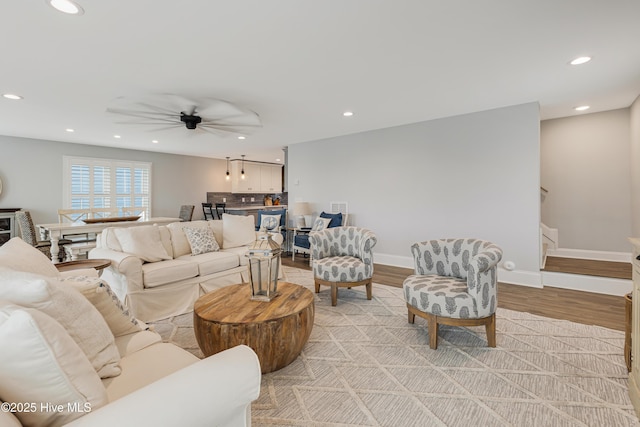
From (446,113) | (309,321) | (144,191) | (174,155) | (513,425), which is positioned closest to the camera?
(513,425)

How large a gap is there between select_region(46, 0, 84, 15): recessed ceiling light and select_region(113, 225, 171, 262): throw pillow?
2.11 m

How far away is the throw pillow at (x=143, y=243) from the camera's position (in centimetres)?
319

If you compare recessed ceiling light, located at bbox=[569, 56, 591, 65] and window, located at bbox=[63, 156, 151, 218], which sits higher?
recessed ceiling light, located at bbox=[569, 56, 591, 65]

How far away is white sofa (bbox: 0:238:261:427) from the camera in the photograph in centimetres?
76

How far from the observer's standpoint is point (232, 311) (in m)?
2.10

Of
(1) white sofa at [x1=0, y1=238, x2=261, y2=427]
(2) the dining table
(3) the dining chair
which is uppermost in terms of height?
(3) the dining chair

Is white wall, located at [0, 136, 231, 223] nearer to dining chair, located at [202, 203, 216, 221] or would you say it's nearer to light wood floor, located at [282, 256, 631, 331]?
dining chair, located at [202, 203, 216, 221]

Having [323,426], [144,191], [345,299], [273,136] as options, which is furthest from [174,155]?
[323,426]

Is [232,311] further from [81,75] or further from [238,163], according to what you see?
[238,163]

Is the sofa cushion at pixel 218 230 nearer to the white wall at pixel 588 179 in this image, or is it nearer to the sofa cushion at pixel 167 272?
the sofa cushion at pixel 167 272

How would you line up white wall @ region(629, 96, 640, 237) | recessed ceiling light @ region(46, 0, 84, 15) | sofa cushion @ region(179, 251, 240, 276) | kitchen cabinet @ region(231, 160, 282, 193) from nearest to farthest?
recessed ceiling light @ region(46, 0, 84, 15), sofa cushion @ region(179, 251, 240, 276), white wall @ region(629, 96, 640, 237), kitchen cabinet @ region(231, 160, 282, 193)

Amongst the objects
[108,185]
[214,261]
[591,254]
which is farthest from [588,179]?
[108,185]

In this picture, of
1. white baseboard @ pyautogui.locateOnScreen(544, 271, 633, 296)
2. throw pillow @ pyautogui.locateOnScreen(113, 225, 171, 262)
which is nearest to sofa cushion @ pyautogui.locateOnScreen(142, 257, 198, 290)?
throw pillow @ pyautogui.locateOnScreen(113, 225, 171, 262)

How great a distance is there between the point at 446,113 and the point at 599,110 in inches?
89.7
